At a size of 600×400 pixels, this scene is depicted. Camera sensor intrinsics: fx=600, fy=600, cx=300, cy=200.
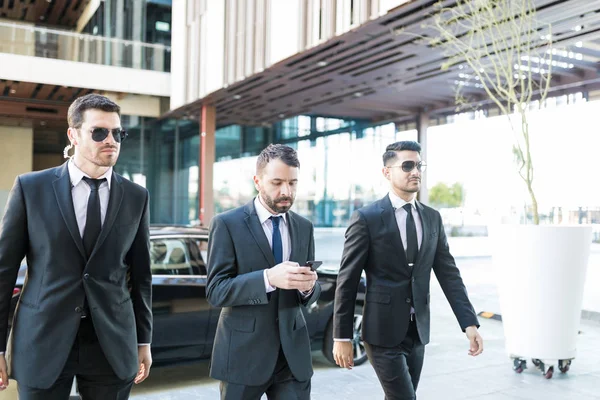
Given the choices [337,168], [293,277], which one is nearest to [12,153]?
[337,168]

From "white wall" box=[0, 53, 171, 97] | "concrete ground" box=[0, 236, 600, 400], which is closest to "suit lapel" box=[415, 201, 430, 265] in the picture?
"concrete ground" box=[0, 236, 600, 400]

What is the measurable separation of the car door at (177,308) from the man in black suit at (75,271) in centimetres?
281

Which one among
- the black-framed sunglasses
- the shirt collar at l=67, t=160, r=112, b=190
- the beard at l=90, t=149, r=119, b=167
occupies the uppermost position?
the black-framed sunglasses

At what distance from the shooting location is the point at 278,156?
2670 millimetres

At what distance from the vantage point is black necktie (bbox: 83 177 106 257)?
2424 millimetres

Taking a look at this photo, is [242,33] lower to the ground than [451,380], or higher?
higher

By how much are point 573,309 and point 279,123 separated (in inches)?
889

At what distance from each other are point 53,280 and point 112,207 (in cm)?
37

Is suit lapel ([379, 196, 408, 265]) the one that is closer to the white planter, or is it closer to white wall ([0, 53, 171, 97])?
the white planter

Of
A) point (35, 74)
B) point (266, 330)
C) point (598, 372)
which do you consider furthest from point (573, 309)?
point (35, 74)

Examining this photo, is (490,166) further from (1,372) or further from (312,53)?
(1,372)

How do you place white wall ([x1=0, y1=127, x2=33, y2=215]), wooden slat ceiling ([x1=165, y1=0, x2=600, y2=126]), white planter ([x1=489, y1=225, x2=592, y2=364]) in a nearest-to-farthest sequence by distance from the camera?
white planter ([x1=489, y1=225, x2=592, y2=364])
wooden slat ceiling ([x1=165, y1=0, x2=600, y2=126])
white wall ([x1=0, y1=127, x2=33, y2=215])

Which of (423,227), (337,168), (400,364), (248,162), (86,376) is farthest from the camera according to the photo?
(337,168)

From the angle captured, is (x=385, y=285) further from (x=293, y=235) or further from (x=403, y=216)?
(x=293, y=235)
